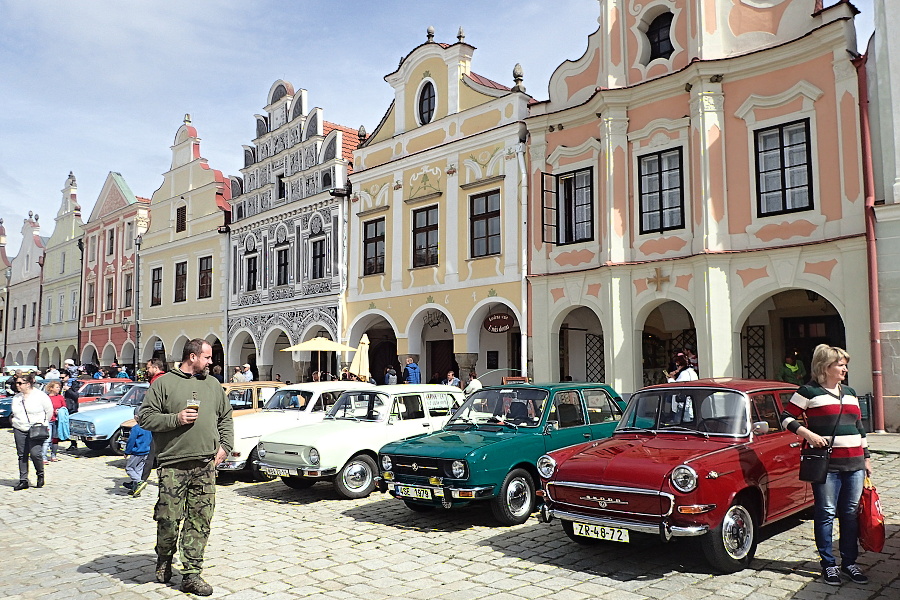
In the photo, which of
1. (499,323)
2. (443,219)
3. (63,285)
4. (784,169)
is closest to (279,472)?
(499,323)

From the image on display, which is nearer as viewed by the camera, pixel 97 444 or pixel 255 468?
pixel 255 468

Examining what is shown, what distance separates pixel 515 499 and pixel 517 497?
0.06 metres

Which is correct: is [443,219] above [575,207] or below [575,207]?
above

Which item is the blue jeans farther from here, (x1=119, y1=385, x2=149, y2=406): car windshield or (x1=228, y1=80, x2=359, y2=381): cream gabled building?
(x1=228, y1=80, x2=359, y2=381): cream gabled building

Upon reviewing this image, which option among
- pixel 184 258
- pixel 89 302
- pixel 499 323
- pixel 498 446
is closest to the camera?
pixel 498 446

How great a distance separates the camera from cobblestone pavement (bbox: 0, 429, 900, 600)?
609cm

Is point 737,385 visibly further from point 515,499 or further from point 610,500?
point 515,499

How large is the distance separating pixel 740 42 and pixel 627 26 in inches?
107

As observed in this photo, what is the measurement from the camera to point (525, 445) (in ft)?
28.7

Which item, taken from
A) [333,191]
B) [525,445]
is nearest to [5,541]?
[525,445]

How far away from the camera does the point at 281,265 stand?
27.4 meters

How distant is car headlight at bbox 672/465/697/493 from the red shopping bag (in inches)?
50.1

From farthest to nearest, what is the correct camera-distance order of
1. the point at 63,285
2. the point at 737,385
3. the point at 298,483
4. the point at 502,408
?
the point at 63,285 → the point at 298,483 → the point at 502,408 → the point at 737,385

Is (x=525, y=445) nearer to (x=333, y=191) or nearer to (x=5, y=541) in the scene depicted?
(x=5, y=541)
